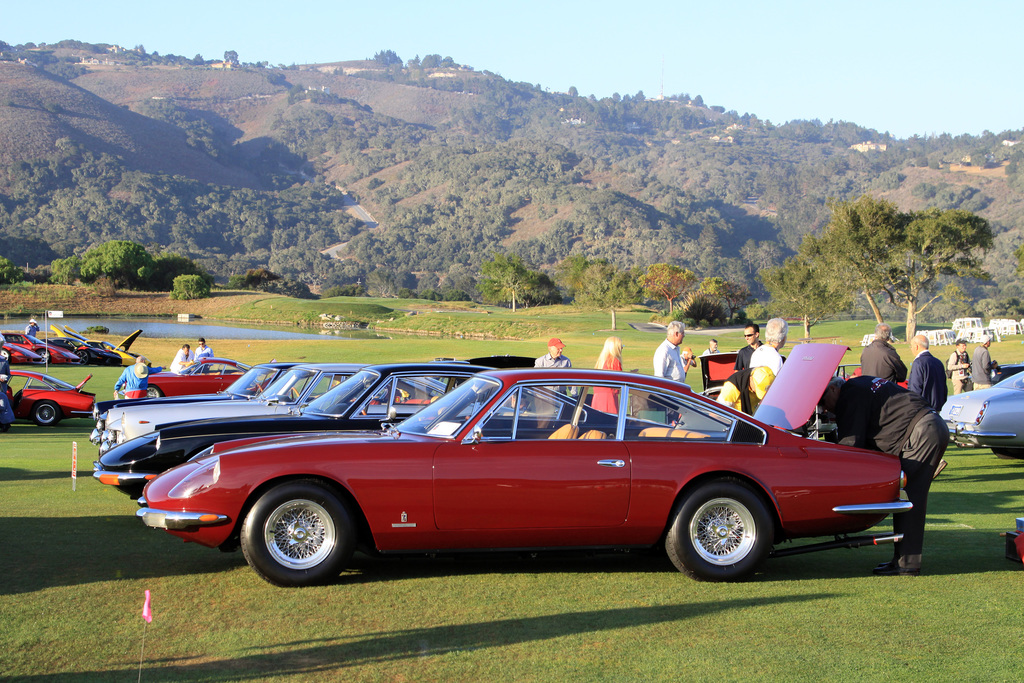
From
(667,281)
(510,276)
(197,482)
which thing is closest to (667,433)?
(197,482)

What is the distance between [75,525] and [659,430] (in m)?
5.20

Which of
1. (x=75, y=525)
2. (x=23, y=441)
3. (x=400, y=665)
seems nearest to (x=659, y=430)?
(x=400, y=665)

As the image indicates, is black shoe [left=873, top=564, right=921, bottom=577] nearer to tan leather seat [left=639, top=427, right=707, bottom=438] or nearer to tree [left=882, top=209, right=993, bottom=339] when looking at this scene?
tan leather seat [left=639, top=427, right=707, bottom=438]

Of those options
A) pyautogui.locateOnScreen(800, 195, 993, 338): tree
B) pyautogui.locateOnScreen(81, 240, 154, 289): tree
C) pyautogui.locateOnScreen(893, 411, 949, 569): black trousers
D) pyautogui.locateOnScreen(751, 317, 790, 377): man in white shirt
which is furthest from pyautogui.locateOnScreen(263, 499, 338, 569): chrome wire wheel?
pyautogui.locateOnScreen(81, 240, 154, 289): tree

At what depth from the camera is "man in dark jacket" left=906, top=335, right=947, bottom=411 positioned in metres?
10.6

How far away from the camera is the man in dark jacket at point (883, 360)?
10422 mm

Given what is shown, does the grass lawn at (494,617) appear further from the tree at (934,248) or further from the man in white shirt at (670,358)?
the tree at (934,248)

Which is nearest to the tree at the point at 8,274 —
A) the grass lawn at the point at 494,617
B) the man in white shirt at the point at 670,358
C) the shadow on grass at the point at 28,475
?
the shadow on grass at the point at 28,475

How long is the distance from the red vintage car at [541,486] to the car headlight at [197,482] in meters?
0.01

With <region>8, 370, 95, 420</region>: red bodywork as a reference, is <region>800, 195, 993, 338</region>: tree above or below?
above

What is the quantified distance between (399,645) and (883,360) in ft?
25.8

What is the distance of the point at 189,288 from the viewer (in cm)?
9669

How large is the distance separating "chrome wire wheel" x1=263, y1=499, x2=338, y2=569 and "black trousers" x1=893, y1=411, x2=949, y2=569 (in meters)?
4.10

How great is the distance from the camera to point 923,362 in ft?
35.0
